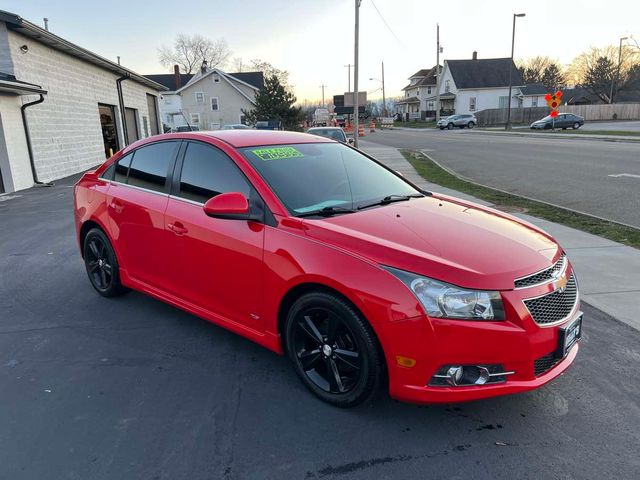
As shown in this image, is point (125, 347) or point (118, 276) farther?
point (118, 276)

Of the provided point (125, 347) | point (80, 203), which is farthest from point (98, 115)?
point (125, 347)

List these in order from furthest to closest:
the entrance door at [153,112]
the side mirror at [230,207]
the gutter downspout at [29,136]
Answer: the entrance door at [153,112] < the gutter downspout at [29,136] < the side mirror at [230,207]

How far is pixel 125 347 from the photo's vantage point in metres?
4.02

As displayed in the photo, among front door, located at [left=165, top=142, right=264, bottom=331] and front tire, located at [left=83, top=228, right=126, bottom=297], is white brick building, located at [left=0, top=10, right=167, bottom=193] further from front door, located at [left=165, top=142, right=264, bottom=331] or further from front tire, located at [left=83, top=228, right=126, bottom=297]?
front door, located at [left=165, top=142, right=264, bottom=331]

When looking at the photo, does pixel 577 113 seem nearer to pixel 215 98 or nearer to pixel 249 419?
pixel 215 98

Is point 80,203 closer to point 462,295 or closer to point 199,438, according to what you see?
point 199,438

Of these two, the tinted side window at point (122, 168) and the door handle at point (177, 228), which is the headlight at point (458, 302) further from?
the tinted side window at point (122, 168)

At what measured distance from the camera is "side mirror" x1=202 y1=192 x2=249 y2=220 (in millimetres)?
3305

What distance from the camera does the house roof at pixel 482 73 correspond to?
2751 inches

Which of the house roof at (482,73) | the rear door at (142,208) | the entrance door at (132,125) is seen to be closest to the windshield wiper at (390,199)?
the rear door at (142,208)

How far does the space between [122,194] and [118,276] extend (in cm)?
83

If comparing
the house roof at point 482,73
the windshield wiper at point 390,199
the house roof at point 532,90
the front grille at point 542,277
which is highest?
the house roof at point 482,73

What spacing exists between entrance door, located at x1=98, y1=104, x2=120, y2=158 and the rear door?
20.3 meters

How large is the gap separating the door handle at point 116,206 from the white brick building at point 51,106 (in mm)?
10767
